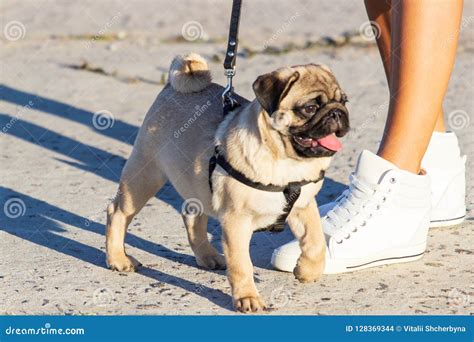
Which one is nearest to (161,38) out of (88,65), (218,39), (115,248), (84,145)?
(218,39)

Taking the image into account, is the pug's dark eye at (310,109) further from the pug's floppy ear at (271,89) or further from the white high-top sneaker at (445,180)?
the white high-top sneaker at (445,180)

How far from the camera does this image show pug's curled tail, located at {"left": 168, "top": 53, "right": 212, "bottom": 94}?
3979 mm

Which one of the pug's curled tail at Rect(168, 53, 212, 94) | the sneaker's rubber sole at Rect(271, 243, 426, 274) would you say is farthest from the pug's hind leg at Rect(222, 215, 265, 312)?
the pug's curled tail at Rect(168, 53, 212, 94)

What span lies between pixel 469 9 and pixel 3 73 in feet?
14.6

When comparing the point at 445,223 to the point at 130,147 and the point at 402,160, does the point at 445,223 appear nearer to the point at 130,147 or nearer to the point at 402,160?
the point at 402,160

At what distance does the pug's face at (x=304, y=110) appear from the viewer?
3348 mm

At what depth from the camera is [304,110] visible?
11.2ft

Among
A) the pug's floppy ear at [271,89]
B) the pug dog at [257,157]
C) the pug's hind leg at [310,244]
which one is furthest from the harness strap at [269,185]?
the pug's floppy ear at [271,89]

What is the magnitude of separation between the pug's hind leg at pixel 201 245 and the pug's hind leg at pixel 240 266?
0.47 m

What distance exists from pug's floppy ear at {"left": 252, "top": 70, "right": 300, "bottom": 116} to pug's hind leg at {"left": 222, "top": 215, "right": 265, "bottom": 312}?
43cm

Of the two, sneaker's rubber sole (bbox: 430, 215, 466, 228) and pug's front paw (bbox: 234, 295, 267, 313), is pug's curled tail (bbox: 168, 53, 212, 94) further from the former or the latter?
sneaker's rubber sole (bbox: 430, 215, 466, 228)

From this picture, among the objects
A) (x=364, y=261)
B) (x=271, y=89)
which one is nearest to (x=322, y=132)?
(x=271, y=89)

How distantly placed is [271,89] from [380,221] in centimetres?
89

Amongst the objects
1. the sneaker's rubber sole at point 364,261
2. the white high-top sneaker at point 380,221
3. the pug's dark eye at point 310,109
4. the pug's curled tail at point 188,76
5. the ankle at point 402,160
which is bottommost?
the sneaker's rubber sole at point 364,261
